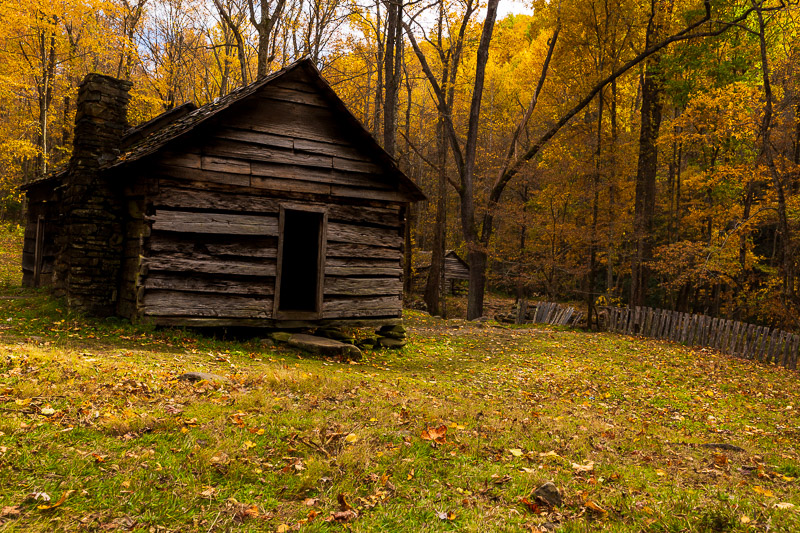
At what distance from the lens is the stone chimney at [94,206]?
1109 cm

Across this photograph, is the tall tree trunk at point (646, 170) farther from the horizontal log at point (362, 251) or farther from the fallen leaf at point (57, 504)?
the fallen leaf at point (57, 504)

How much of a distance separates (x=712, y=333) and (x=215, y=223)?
600 inches

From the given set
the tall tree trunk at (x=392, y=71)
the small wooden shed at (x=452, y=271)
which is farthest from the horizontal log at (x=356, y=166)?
the small wooden shed at (x=452, y=271)

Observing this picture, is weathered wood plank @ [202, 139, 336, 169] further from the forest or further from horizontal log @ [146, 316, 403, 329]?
the forest

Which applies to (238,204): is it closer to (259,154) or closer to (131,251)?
(259,154)

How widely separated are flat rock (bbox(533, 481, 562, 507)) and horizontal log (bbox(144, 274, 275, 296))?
8029 mm

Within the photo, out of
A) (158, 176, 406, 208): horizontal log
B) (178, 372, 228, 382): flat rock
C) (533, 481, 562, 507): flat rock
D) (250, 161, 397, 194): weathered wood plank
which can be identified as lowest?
(533, 481, 562, 507): flat rock

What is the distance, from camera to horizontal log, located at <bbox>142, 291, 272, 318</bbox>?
10211 millimetres

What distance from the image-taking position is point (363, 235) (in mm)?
12195

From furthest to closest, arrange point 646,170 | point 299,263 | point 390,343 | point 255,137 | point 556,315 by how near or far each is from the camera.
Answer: point 556,315 < point 646,170 < point 299,263 < point 390,343 < point 255,137

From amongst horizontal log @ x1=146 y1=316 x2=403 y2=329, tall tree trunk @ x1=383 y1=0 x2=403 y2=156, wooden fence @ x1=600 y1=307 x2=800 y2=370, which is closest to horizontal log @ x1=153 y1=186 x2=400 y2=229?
horizontal log @ x1=146 y1=316 x2=403 y2=329

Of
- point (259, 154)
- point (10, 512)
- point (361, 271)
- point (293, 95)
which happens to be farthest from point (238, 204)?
point (10, 512)

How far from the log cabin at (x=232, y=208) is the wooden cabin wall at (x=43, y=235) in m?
5.01

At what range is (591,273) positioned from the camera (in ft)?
66.1
